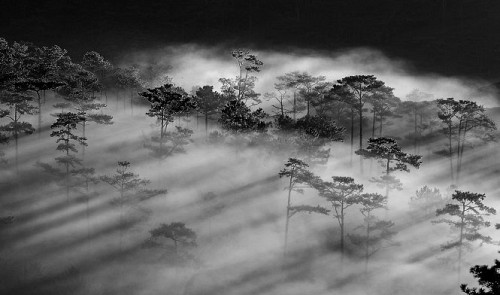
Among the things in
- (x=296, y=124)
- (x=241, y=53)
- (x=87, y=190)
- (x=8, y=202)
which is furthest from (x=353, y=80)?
(x=8, y=202)

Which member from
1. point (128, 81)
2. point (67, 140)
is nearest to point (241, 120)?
point (67, 140)

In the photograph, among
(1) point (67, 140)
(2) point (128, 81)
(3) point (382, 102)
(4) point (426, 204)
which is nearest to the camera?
(1) point (67, 140)

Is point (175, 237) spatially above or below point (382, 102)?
below

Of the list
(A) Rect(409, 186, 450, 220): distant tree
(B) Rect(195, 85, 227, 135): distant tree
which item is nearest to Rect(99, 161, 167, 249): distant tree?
(B) Rect(195, 85, 227, 135): distant tree

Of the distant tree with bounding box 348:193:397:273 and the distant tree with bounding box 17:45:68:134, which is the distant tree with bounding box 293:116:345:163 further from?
the distant tree with bounding box 17:45:68:134

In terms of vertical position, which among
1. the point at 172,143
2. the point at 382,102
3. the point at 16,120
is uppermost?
the point at 382,102

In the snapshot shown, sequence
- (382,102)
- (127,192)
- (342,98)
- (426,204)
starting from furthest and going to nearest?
1. (382,102)
2. (342,98)
3. (426,204)
4. (127,192)

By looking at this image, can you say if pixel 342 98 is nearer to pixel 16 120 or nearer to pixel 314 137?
pixel 314 137

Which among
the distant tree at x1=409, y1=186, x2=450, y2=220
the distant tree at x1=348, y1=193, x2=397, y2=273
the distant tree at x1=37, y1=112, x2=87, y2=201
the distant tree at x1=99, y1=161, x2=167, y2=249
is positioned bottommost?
the distant tree at x1=348, y1=193, x2=397, y2=273
